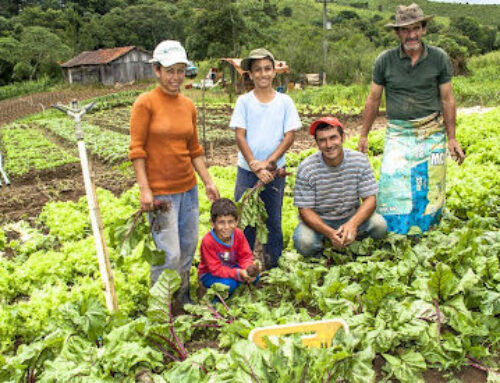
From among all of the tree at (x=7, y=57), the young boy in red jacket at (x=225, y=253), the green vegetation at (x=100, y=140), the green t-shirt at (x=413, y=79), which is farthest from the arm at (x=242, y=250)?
the tree at (x=7, y=57)

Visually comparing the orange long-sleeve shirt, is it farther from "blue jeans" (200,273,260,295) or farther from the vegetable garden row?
the vegetable garden row

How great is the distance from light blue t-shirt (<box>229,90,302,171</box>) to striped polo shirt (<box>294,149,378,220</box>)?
381 millimetres

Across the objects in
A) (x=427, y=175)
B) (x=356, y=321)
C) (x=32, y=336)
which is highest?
(x=427, y=175)

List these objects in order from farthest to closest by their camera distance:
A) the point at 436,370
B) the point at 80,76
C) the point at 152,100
Result: the point at 80,76
the point at 152,100
the point at 436,370

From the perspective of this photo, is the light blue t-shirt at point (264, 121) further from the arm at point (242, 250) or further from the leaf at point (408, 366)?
the leaf at point (408, 366)

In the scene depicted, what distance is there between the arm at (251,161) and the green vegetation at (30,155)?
8455 millimetres

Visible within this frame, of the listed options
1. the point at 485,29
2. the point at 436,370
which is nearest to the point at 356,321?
the point at 436,370

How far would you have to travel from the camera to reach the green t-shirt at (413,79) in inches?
165

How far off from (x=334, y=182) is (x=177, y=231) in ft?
4.93

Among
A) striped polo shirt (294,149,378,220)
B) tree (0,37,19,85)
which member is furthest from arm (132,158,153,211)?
tree (0,37,19,85)

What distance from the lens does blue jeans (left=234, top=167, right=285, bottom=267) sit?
412cm

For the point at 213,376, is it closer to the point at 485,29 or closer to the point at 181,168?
the point at 181,168

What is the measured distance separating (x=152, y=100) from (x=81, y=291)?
5.84ft

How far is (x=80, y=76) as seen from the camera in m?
42.3
